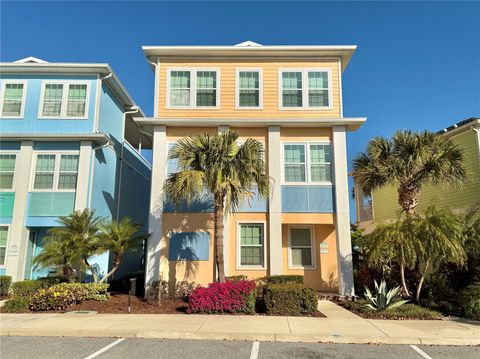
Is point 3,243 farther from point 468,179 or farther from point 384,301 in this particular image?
point 468,179

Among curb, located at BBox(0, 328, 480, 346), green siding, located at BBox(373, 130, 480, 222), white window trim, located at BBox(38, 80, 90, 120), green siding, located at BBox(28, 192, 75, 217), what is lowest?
curb, located at BBox(0, 328, 480, 346)

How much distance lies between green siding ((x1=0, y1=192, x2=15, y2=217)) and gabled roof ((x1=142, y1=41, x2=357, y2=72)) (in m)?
8.20

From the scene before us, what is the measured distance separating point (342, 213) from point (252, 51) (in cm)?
769

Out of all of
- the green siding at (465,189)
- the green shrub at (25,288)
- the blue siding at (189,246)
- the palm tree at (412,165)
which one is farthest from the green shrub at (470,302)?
the green shrub at (25,288)

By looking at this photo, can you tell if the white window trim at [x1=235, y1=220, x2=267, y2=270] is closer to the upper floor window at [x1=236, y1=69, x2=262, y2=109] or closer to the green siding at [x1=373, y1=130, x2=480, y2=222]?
the upper floor window at [x1=236, y1=69, x2=262, y2=109]

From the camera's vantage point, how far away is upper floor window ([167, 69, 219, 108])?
1504 centimetres

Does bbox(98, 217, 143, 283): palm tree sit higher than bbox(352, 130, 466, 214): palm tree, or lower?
lower

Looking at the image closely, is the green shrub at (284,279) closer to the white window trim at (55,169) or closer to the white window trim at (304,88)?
the white window trim at (304,88)

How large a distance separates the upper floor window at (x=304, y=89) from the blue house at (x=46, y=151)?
7.72m

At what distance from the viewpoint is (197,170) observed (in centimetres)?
1148

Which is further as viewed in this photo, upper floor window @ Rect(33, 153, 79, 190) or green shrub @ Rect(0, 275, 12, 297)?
upper floor window @ Rect(33, 153, 79, 190)

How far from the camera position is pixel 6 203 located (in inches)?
585

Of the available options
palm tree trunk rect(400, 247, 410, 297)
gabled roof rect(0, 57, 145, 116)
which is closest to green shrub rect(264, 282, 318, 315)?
palm tree trunk rect(400, 247, 410, 297)

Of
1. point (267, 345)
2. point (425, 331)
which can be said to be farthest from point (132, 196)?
point (425, 331)
